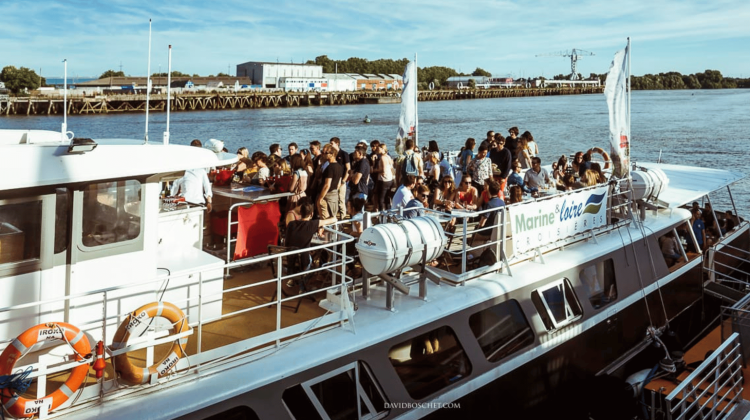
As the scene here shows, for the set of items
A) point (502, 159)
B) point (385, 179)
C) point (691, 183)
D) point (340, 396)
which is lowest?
point (340, 396)

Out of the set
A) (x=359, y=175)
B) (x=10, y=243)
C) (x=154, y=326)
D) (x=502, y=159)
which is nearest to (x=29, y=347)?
(x=154, y=326)

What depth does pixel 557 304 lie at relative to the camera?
25.8 ft

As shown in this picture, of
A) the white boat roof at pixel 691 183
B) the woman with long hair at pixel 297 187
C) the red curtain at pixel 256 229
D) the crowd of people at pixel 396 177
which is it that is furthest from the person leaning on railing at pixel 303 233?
the white boat roof at pixel 691 183

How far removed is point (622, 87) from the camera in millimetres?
9930

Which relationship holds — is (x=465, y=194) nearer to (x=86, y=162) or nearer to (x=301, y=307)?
(x=301, y=307)

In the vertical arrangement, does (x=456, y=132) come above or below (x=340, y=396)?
above

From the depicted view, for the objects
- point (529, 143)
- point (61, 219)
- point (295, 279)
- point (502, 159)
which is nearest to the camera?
point (61, 219)

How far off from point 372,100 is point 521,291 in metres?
116

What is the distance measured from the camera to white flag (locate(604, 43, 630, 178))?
976 centimetres

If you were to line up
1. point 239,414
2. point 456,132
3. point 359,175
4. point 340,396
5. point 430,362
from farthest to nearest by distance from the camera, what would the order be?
1. point 456,132
2. point 359,175
3. point 430,362
4. point 340,396
5. point 239,414

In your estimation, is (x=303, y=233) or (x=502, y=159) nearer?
(x=303, y=233)

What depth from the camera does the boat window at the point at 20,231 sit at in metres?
4.62

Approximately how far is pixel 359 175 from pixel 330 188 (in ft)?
4.23

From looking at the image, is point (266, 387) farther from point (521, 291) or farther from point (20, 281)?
point (521, 291)
